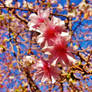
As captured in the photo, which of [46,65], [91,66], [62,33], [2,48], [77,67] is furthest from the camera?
[2,48]

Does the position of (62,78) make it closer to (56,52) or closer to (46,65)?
(46,65)

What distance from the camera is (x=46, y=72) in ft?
3.71

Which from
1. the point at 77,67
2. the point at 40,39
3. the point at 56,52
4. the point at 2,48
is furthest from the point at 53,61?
the point at 2,48

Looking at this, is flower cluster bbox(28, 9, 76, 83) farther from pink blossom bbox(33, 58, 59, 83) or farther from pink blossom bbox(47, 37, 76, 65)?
pink blossom bbox(33, 58, 59, 83)

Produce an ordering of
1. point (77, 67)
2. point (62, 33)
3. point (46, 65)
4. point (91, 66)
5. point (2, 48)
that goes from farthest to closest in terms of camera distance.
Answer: point (2, 48) < point (91, 66) < point (77, 67) < point (46, 65) < point (62, 33)

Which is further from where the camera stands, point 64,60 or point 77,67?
point 77,67

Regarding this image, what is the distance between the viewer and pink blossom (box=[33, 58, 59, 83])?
3.61 ft

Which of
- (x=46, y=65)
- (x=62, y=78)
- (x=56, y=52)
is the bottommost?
(x=62, y=78)

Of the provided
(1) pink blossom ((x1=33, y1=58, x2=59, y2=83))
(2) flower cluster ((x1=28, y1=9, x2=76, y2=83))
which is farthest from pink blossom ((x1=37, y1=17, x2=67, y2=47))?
(1) pink blossom ((x1=33, y1=58, x2=59, y2=83))

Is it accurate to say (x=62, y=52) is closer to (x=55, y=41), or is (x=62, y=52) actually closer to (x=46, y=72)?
(x=55, y=41)

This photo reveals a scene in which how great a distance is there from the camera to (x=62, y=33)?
906 mm

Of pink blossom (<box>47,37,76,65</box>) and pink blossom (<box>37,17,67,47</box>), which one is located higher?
pink blossom (<box>37,17,67,47</box>)

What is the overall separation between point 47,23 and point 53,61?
27 cm

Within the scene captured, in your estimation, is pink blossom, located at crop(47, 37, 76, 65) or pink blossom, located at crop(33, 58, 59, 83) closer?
pink blossom, located at crop(47, 37, 76, 65)
